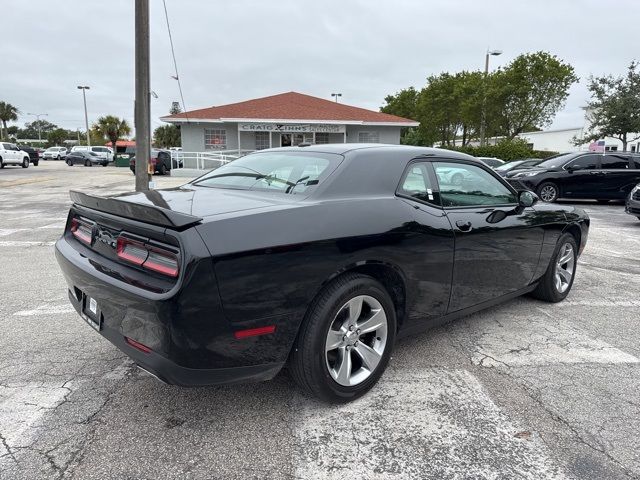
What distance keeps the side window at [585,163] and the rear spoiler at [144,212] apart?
45.0 feet

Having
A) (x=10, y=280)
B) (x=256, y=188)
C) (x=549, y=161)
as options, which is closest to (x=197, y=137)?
(x=549, y=161)

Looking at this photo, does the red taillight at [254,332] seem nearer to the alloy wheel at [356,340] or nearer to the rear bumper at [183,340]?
the rear bumper at [183,340]

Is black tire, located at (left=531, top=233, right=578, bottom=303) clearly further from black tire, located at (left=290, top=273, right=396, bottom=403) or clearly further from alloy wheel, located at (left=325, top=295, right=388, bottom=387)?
black tire, located at (left=290, top=273, right=396, bottom=403)

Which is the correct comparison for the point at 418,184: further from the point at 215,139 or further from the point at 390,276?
the point at 215,139

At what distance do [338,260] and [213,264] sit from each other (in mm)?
729

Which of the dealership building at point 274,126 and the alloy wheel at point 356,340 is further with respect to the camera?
the dealership building at point 274,126

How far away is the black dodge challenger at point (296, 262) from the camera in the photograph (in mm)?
2244

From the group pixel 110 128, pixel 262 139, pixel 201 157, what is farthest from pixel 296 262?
pixel 110 128

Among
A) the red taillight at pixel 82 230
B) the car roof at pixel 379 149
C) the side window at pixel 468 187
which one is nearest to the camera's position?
the red taillight at pixel 82 230

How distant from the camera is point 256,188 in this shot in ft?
10.7

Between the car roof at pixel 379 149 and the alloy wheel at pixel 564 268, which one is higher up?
the car roof at pixel 379 149

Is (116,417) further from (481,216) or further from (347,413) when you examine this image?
(481,216)

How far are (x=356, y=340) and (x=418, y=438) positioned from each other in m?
0.63

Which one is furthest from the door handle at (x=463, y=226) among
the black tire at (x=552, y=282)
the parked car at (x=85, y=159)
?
the parked car at (x=85, y=159)
